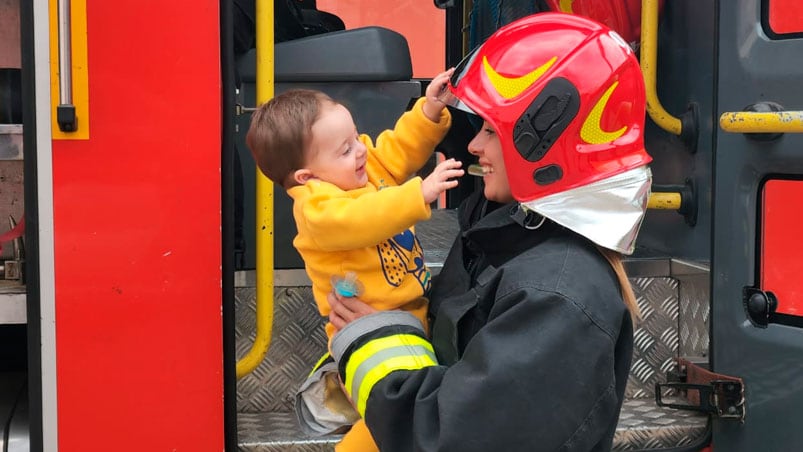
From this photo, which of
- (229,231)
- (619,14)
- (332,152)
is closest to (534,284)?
(332,152)

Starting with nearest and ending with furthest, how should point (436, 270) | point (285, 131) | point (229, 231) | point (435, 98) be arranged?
point (285, 131)
point (435, 98)
point (229, 231)
point (436, 270)

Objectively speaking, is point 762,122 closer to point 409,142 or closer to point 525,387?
point 409,142

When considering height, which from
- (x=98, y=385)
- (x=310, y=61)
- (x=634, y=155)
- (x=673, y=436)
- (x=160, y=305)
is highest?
(x=310, y=61)

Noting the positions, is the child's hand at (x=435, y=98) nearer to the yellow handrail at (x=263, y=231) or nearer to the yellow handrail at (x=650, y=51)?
the yellow handrail at (x=263, y=231)

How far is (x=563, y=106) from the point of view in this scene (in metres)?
1.31

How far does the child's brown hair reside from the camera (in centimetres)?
160

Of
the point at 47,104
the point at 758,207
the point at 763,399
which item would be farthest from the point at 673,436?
the point at 47,104

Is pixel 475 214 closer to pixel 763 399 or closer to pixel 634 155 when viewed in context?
pixel 634 155

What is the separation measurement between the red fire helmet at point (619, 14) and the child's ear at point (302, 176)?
1314 mm

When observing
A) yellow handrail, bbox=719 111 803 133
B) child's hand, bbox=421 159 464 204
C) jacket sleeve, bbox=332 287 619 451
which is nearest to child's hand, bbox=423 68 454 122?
child's hand, bbox=421 159 464 204

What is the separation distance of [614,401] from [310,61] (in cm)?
149

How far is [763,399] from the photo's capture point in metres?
2.04

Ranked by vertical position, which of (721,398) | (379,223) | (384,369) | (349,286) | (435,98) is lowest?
(721,398)

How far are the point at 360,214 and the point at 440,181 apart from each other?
15 cm
